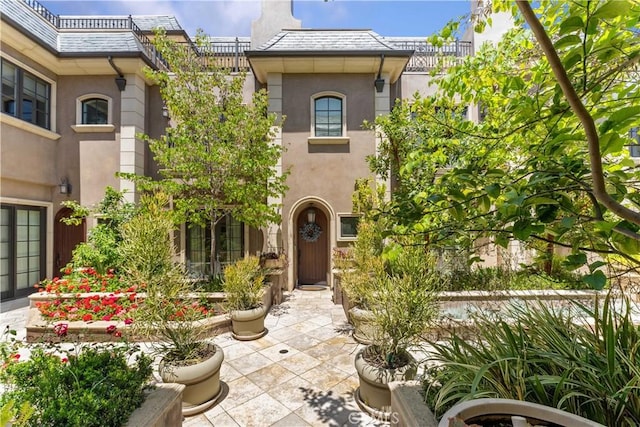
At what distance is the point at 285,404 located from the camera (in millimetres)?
3590

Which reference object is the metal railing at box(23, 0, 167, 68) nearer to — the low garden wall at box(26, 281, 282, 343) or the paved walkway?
the low garden wall at box(26, 281, 282, 343)

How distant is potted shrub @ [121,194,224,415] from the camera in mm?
3438

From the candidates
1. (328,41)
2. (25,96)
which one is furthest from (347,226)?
(25,96)

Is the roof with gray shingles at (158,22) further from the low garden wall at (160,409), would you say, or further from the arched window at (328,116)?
the low garden wall at (160,409)

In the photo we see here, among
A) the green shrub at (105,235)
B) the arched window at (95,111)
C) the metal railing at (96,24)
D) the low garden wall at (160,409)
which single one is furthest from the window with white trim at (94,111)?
the low garden wall at (160,409)

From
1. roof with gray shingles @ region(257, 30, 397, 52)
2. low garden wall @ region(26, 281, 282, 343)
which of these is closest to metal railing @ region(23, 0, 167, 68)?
roof with gray shingles @ region(257, 30, 397, 52)

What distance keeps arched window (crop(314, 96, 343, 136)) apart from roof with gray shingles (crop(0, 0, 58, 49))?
8280 millimetres

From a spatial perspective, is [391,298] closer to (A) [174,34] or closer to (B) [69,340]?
(B) [69,340]

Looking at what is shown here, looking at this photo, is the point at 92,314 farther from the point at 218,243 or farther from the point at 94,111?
the point at 94,111

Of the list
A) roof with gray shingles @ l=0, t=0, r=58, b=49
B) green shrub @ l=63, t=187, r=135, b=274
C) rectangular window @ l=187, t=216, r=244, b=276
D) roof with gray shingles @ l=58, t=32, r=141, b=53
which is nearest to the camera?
green shrub @ l=63, t=187, r=135, b=274

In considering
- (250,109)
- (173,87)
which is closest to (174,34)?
(173,87)

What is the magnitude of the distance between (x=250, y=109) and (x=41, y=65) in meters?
7.16

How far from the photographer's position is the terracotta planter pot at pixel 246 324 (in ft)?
17.8

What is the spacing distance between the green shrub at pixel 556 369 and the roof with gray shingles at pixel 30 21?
40.3 ft
